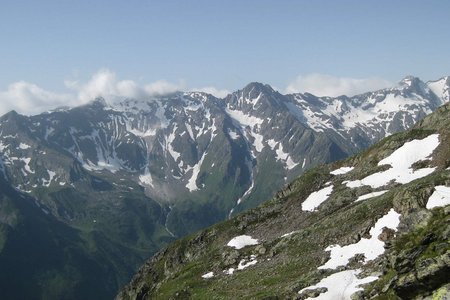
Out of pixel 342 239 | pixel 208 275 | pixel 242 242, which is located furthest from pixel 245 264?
pixel 342 239

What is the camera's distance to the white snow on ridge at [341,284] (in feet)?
158

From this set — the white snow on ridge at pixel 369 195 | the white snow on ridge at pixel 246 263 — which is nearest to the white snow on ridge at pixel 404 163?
the white snow on ridge at pixel 369 195

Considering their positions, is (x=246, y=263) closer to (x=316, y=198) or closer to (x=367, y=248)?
(x=316, y=198)

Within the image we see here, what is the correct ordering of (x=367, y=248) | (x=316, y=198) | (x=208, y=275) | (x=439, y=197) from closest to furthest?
(x=367, y=248) < (x=439, y=197) < (x=208, y=275) < (x=316, y=198)

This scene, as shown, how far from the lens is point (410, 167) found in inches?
3757

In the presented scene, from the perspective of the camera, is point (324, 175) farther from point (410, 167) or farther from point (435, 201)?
point (435, 201)

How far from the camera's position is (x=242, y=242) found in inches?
4018

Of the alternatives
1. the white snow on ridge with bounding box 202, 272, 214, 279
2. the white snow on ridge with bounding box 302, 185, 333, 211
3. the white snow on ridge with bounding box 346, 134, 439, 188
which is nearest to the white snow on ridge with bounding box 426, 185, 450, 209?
the white snow on ridge with bounding box 346, 134, 439, 188

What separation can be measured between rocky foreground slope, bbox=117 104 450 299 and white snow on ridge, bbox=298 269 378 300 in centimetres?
15

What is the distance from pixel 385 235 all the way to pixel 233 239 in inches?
1866

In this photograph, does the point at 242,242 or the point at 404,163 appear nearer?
the point at 404,163

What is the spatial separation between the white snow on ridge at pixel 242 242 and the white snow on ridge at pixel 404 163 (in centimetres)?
2373

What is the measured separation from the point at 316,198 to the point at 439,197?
40562 mm

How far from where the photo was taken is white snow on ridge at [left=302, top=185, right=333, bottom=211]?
337 feet
